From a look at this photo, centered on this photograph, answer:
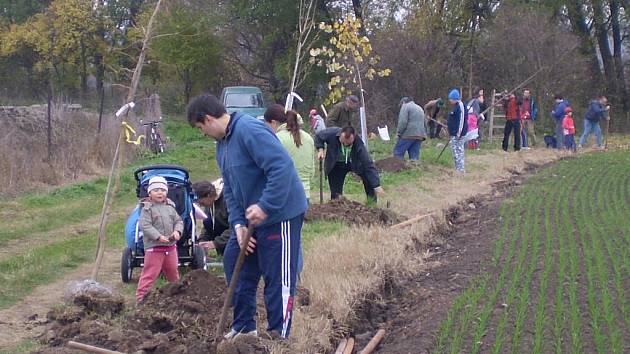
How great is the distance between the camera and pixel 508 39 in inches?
1247

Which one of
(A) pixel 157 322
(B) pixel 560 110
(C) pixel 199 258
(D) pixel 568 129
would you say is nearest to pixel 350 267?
(C) pixel 199 258

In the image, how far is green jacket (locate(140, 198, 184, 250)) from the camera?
312 inches

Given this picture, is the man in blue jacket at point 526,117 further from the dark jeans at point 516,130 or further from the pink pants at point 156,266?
the pink pants at point 156,266

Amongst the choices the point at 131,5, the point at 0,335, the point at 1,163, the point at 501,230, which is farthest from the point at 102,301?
the point at 131,5

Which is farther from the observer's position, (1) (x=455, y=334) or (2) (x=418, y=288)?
(2) (x=418, y=288)

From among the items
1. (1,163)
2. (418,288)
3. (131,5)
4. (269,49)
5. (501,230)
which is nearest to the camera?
(418,288)

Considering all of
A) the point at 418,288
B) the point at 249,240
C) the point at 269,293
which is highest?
the point at 249,240

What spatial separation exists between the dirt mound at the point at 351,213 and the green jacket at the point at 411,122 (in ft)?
17.7

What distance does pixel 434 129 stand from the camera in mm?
27469

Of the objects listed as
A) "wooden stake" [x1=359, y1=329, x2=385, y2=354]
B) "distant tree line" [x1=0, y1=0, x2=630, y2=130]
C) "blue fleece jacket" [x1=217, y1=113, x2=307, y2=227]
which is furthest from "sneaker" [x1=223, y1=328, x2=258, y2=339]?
"distant tree line" [x1=0, y1=0, x2=630, y2=130]

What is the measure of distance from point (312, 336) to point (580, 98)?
31194 millimetres

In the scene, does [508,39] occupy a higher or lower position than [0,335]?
higher

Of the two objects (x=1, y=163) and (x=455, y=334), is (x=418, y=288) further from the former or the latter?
(x=1, y=163)

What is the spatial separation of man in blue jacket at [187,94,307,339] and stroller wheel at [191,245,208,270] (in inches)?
116
